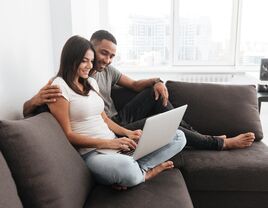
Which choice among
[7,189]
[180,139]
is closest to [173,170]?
[180,139]

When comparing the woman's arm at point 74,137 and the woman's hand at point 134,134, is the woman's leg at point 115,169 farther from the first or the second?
the woman's hand at point 134,134

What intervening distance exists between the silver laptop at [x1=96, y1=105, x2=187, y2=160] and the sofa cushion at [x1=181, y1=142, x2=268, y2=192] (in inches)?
8.9

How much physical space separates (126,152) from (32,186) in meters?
0.57

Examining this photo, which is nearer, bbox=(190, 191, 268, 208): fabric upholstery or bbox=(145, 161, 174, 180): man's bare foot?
bbox=(145, 161, 174, 180): man's bare foot

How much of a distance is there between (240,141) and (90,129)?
0.97 meters

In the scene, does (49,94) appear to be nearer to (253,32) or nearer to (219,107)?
(219,107)

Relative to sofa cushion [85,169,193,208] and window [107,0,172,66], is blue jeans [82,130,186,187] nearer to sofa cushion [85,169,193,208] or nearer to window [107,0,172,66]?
sofa cushion [85,169,193,208]

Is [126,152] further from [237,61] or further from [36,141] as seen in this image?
[237,61]

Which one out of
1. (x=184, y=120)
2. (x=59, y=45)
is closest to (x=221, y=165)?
(x=184, y=120)

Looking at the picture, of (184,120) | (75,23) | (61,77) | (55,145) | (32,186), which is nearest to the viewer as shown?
(32,186)

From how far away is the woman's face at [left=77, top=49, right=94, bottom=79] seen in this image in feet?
5.06

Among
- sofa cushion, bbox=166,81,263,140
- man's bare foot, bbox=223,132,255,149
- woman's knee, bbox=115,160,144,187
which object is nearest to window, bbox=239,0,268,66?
sofa cushion, bbox=166,81,263,140

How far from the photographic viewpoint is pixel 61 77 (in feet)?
4.97

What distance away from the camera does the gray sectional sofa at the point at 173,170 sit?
3.55 feet
